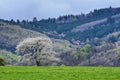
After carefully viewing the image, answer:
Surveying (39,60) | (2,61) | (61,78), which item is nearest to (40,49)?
(39,60)

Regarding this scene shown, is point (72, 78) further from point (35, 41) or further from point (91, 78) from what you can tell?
point (35, 41)

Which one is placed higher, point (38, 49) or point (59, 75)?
point (38, 49)

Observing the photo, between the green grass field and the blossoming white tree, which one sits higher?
the blossoming white tree

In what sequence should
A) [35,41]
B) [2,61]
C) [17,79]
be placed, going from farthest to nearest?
[35,41] < [2,61] < [17,79]

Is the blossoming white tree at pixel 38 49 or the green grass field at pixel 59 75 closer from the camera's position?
the green grass field at pixel 59 75

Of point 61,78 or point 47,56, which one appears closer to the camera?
point 61,78

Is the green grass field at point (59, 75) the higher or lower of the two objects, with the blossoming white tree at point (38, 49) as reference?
lower

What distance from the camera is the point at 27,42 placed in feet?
387

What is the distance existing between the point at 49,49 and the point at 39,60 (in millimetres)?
10361

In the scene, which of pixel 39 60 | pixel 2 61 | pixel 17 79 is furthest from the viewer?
pixel 39 60

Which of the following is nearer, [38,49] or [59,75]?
[59,75]

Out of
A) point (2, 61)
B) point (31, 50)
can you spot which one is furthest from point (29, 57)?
point (2, 61)

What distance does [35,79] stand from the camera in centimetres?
4094

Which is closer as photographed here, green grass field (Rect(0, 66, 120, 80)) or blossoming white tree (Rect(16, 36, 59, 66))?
green grass field (Rect(0, 66, 120, 80))
